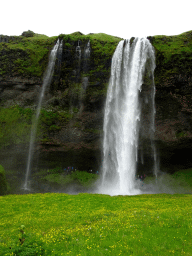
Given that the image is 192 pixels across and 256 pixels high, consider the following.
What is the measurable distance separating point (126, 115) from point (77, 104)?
30.0 ft

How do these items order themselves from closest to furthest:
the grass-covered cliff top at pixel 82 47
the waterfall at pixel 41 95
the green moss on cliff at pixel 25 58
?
the grass-covered cliff top at pixel 82 47 → the waterfall at pixel 41 95 → the green moss on cliff at pixel 25 58

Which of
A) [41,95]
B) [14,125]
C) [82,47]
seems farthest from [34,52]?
[14,125]

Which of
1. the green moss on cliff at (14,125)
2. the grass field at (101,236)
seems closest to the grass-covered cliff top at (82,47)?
the green moss on cliff at (14,125)

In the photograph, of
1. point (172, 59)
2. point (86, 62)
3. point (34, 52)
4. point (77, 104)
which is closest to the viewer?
point (172, 59)

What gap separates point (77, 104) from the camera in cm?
3441

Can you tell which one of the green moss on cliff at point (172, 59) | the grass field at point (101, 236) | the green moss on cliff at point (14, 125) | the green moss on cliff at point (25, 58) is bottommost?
the grass field at point (101, 236)

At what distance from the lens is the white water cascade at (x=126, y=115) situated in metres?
30.6

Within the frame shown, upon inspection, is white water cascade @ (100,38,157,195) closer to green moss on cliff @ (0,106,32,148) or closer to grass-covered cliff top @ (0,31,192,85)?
grass-covered cliff top @ (0,31,192,85)

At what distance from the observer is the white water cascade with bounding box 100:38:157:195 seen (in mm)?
30609

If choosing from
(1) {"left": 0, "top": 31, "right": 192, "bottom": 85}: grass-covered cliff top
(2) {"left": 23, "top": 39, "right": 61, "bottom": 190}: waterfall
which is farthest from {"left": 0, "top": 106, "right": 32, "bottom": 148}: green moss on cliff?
(1) {"left": 0, "top": 31, "right": 192, "bottom": 85}: grass-covered cliff top

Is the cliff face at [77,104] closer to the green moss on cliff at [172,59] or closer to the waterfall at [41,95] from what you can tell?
the green moss on cliff at [172,59]

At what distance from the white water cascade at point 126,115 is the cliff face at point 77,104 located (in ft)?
3.76

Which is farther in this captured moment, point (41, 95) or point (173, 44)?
point (41, 95)

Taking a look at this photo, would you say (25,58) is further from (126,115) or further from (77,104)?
(126,115)
